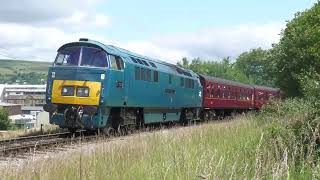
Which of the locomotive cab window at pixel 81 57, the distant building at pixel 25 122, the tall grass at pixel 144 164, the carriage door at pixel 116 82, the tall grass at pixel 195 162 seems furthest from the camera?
the distant building at pixel 25 122

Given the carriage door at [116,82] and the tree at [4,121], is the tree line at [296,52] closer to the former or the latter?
the carriage door at [116,82]

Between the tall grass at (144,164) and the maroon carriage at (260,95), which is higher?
the maroon carriage at (260,95)

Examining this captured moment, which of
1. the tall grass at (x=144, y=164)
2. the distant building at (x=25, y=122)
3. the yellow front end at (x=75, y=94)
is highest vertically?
the yellow front end at (x=75, y=94)

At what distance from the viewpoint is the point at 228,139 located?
11547 millimetres

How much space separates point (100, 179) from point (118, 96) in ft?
37.0

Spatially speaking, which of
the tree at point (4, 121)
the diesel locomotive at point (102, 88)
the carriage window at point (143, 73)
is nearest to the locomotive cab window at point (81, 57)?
the diesel locomotive at point (102, 88)

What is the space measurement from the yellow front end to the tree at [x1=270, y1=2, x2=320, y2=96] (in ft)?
54.5

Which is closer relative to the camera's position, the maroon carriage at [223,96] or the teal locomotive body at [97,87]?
the teal locomotive body at [97,87]

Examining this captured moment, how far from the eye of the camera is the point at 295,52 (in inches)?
1298

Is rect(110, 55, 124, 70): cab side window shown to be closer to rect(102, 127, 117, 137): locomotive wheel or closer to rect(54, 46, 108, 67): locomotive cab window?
rect(54, 46, 108, 67): locomotive cab window

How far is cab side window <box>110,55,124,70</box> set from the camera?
17622 mm

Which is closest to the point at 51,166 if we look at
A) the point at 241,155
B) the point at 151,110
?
the point at 241,155

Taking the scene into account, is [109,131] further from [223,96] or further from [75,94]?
[223,96]

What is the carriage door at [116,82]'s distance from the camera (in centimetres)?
1732
